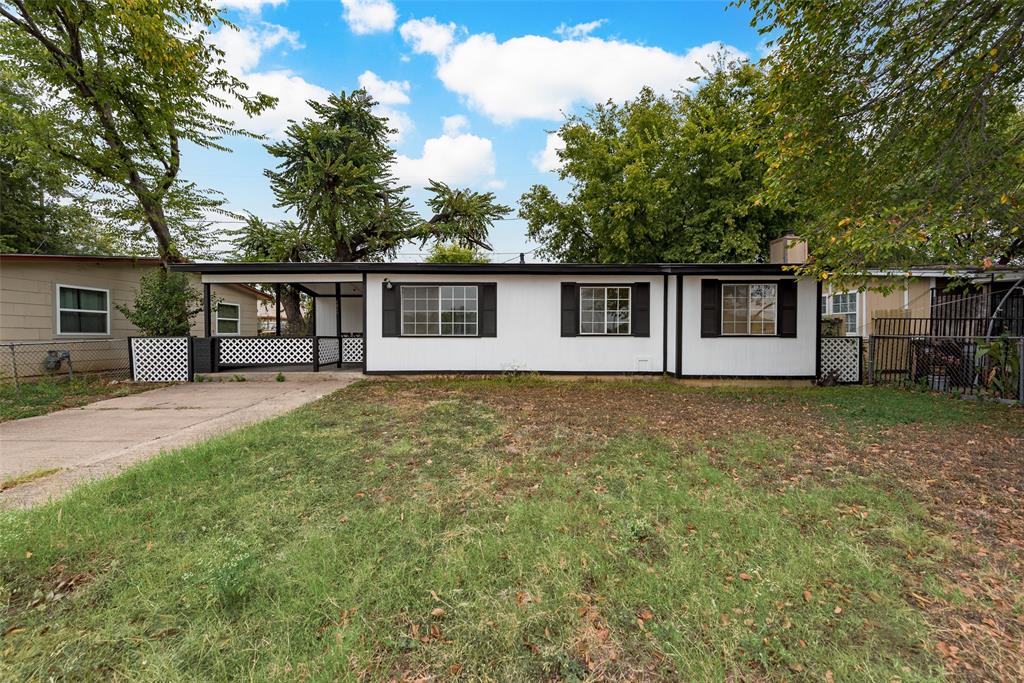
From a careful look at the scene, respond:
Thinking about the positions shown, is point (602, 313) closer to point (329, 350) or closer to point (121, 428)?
point (329, 350)

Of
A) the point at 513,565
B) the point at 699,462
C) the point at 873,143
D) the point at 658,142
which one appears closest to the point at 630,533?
the point at 513,565

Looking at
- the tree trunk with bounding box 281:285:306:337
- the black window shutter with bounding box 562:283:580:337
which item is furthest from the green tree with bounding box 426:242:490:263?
the black window shutter with bounding box 562:283:580:337

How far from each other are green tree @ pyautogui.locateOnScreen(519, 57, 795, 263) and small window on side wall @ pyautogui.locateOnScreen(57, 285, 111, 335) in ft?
47.5

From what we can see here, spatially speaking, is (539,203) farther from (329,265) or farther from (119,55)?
(119,55)

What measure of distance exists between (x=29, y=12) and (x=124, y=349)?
7331 millimetres

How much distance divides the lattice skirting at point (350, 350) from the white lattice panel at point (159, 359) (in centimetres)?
379

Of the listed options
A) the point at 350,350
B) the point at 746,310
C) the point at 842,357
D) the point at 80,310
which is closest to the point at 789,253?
the point at 746,310

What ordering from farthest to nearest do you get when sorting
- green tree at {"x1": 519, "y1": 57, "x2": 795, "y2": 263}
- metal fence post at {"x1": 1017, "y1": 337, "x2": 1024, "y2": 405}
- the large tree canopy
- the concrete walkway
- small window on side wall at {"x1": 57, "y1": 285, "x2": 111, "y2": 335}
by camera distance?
1. the large tree canopy
2. green tree at {"x1": 519, "y1": 57, "x2": 795, "y2": 263}
3. small window on side wall at {"x1": 57, "y1": 285, "x2": 111, "y2": 335}
4. metal fence post at {"x1": 1017, "y1": 337, "x2": 1024, "y2": 405}
5. the concrete walkway

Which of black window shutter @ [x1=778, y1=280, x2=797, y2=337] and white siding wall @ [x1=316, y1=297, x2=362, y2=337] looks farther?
white siding wall @ [x1=316, y1=297, x2=362, y2=337]

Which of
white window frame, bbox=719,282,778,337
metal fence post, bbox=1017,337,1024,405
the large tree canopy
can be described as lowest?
metal fence post, bbox=1017,337,1024,405

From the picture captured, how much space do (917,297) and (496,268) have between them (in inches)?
430

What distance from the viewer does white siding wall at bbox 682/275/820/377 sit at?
925cm

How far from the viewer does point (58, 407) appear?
22.5ft

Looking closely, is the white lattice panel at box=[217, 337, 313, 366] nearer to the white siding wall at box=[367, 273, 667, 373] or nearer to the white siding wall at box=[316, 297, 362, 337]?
the white siding wall at box=[316, 297, 362, 337]
